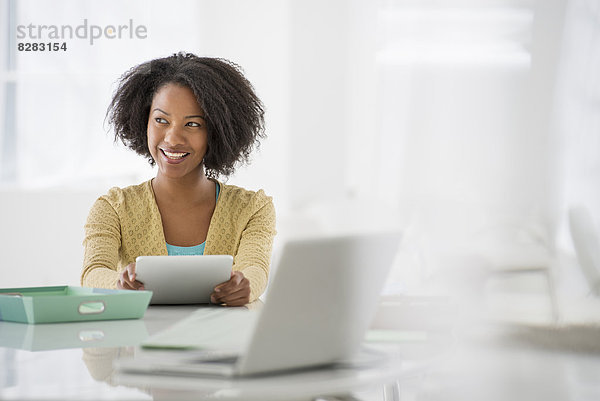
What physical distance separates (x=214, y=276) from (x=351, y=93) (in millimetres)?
545

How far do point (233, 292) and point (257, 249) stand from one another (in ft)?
1.18

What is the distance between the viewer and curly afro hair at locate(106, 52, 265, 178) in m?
1.76

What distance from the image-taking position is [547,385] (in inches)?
32.7

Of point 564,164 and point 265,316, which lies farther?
point 564,164

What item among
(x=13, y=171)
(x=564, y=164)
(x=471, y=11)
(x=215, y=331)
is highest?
(x=471, y=11)

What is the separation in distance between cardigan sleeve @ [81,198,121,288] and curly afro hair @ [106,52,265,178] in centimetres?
28

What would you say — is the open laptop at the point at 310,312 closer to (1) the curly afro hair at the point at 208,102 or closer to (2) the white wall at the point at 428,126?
(2) the white wall at the point at 428,126

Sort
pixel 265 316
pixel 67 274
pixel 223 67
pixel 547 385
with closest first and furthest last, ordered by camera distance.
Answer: pixel 265 316 → pixel 547 385 → pixel 223 67 → pixel 67 274

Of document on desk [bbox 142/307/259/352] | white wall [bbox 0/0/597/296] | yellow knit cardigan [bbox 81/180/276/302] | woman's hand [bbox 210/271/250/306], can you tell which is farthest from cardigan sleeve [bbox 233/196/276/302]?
white wall [bbox 0/0/597/296]

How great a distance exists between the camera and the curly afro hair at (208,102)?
5.76 feet

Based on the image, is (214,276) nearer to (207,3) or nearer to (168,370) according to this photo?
(168,370)

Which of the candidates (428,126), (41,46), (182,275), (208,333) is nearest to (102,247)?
(182,275)

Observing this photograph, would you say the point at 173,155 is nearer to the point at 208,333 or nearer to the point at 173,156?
the point at 173,156

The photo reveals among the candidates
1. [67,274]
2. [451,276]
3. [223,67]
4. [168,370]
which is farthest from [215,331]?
[67,274]
